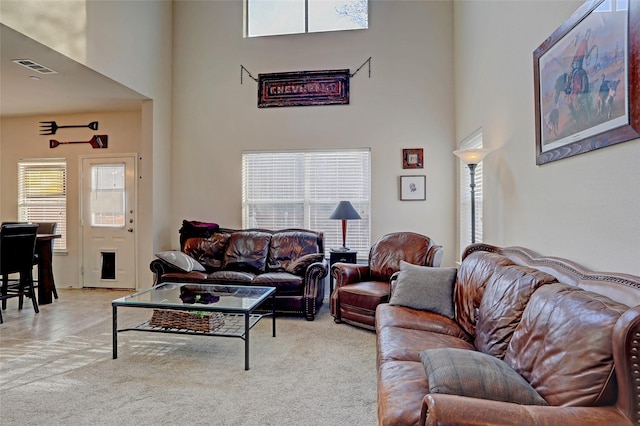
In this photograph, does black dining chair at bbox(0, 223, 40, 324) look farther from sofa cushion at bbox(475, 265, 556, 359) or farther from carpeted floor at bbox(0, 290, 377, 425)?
sofa cushion at bbox(475, 265, 556, 359)

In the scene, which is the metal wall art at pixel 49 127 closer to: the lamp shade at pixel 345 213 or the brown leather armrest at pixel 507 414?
the lamp shade at pixel 345 213

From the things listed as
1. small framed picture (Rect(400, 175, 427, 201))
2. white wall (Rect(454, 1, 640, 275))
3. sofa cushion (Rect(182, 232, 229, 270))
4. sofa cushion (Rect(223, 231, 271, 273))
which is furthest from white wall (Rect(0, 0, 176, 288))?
white wall (Rect(454, 1, 640, 275))

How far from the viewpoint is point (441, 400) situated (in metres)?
1.21

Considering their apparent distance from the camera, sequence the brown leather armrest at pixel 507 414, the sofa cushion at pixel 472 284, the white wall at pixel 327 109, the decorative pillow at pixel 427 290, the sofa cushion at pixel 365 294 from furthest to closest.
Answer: the white wall at pixel 327 109
the sofa cushion at pixel 365 294
the decorative pillow at pixel 427 290
the sofa cushion at pixel 472 284
the brown leather armrest at pixel 507 414

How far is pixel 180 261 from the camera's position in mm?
4441

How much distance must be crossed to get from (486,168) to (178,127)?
13.9 feet

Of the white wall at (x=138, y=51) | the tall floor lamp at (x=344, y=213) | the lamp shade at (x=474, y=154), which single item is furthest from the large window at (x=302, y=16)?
the lamp shade at (x=474, y=154)

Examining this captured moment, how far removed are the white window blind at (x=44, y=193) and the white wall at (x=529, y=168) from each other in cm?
598

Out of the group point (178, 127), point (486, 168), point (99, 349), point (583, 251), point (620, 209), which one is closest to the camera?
point (620, 209)

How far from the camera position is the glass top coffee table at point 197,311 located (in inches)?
114

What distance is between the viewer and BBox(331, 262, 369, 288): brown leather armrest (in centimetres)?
402

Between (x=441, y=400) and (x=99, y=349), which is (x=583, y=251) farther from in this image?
(x=99, y=349)

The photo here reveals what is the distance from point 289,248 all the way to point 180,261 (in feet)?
4.27

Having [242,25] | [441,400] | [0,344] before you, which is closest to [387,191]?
[242,25]
